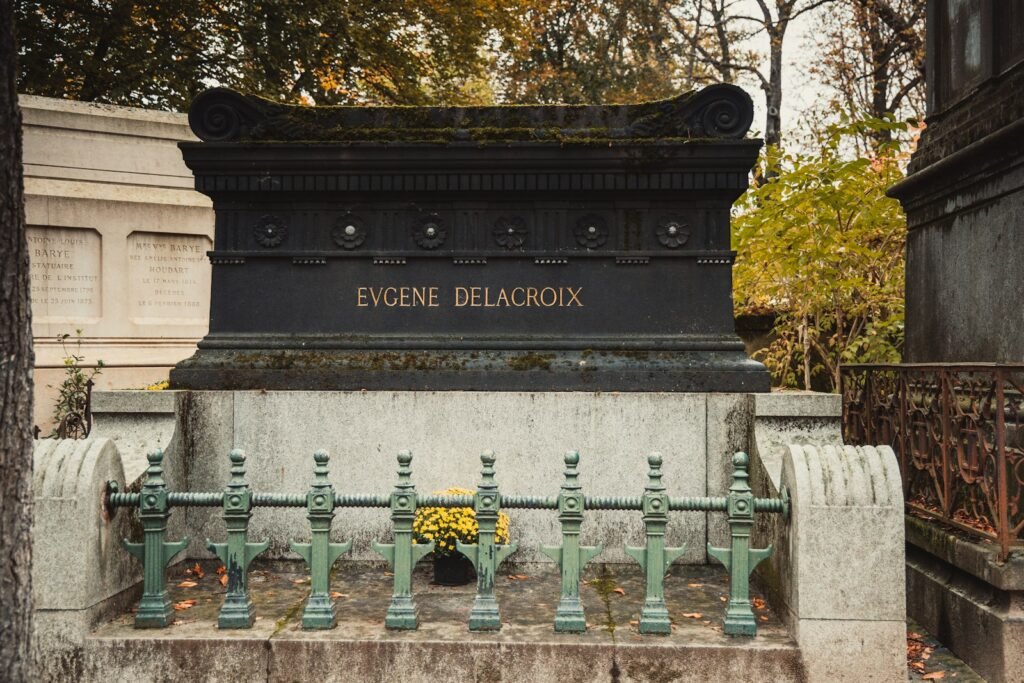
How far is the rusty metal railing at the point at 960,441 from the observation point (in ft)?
15.5

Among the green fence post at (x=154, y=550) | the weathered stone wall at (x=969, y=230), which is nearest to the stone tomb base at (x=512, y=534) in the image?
the green fence post at (x=154, y=550)

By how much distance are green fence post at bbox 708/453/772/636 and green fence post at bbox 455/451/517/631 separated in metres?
1.16

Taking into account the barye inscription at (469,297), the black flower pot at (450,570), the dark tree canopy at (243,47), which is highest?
the dark tree canopy at (243,47)

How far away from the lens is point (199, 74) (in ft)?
63.2

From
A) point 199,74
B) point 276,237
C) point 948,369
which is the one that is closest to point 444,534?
point 276,237

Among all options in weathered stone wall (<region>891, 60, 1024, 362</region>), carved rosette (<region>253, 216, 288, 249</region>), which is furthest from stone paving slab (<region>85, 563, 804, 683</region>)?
weathered stone wall (<region>891, 60, 1024, 362</region>)

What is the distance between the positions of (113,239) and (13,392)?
34.9 ft

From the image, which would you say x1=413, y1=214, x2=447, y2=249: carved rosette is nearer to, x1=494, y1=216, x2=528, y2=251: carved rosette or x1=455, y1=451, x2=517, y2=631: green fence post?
x1=494, y1=216, x2=528, y2=251: carved rosette

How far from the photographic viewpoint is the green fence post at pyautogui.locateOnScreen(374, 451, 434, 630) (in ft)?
14.9

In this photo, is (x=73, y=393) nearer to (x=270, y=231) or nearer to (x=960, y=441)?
(x=270, y=231)

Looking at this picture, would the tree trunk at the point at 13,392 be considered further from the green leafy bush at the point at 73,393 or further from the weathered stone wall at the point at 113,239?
the weathered stone wall at the point at 113,239

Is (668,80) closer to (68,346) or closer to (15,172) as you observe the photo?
(68,346)

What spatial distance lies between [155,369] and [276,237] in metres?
7.51

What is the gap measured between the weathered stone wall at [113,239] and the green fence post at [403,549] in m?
9.23
